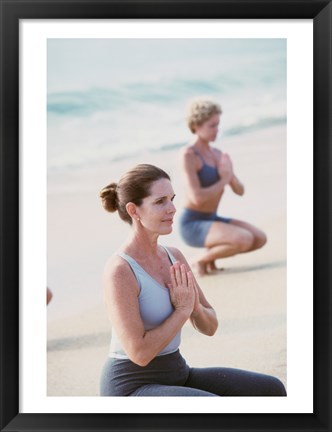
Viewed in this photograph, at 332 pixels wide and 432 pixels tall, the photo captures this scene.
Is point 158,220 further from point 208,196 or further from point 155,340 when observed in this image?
point 155,340

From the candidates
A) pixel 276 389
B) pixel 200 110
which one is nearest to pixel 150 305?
pixel 276 389

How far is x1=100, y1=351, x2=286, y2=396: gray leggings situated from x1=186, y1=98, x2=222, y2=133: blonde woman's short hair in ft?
1.82

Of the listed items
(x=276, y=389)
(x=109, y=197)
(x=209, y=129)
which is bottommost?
(x=276, y=389)

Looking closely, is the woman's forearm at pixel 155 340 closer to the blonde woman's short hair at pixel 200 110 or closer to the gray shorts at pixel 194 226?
the gray shorts at pixel 194 226

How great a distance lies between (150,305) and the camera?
177 centimetres

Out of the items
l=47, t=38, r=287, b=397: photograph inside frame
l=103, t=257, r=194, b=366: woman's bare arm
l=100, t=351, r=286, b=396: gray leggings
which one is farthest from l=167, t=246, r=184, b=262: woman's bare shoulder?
l=100, t=351, r=286, b=396: gray leggings

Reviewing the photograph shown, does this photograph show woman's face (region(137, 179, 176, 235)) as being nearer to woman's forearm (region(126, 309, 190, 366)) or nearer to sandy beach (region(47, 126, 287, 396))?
sandy beach (region(47, 126, 287, 396))

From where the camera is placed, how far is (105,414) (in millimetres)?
1763

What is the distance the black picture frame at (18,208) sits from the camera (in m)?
1.75

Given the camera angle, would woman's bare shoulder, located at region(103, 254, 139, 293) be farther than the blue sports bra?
No

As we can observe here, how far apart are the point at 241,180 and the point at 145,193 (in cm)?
24

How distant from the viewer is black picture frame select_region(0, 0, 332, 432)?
1750 mm

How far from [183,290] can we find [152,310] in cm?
9

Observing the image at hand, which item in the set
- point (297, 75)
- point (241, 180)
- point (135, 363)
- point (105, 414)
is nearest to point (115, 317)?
point (135, 363)
